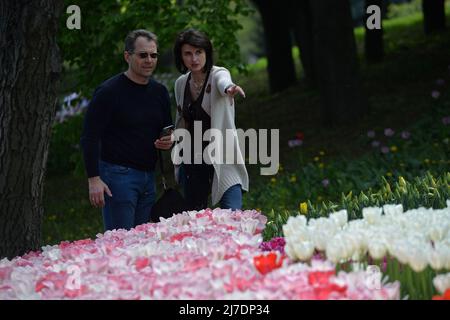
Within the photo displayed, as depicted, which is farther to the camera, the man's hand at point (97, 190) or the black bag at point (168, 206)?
the black bag at point (168, 206)

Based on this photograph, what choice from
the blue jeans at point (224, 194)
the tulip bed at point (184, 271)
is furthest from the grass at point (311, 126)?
the tulip bed at point (184, 271)

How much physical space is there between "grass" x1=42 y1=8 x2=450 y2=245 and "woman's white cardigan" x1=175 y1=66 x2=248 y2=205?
161 inches

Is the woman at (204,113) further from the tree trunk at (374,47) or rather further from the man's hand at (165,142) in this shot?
the tree trunk at (374,47)

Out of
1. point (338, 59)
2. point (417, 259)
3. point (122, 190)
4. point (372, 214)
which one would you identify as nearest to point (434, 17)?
point (338, 59)

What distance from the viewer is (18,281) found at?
4023 mm

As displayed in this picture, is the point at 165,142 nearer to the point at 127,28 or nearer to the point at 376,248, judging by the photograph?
the point at 376,248

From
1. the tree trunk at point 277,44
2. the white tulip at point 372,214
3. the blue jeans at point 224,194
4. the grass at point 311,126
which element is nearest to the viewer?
the white tulip at point 372,214

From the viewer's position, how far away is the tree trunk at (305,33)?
16.3 metres

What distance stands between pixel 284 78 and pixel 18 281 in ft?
46.3

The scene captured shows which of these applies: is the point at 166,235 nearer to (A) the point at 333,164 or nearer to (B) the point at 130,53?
(B) the point at 130,53

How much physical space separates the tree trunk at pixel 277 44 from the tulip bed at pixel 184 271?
41.8ft

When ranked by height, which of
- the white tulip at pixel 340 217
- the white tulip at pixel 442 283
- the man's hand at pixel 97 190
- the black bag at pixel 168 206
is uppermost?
the man's hand at pixel 97 190

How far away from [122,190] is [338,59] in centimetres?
737
